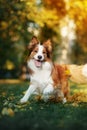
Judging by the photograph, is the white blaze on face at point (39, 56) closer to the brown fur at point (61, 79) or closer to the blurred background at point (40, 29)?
the brown fur at point (61, 79)

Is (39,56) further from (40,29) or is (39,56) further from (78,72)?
(40,29)

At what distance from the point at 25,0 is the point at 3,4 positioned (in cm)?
136

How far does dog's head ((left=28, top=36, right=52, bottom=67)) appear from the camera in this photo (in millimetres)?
10445

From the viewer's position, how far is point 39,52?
1044cm

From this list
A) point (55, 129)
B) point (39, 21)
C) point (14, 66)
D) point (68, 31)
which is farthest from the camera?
point (14, 66)

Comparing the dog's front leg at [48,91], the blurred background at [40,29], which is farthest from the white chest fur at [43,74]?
the blurred background at [40,29]

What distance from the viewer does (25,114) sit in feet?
28.8

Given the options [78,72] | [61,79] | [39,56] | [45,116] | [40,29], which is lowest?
[45,116]

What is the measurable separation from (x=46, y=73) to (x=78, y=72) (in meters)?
0.80

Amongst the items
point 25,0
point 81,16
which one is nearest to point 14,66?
point 81,16

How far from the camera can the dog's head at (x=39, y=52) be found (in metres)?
10.4

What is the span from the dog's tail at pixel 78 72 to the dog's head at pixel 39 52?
77 cm

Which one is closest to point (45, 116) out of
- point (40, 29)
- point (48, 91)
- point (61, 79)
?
point (48, 91)

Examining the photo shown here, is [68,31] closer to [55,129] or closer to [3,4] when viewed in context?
[3,4]
